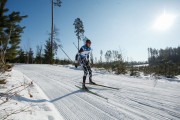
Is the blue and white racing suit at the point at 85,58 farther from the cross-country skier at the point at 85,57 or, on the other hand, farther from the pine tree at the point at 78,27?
the pine tree at the point at 78,27

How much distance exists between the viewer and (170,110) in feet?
13.1

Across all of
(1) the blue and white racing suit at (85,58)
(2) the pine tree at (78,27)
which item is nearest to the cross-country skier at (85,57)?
(1) the blue and white racing suit at (85,58)

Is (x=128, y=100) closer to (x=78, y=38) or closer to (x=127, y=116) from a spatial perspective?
(x=127, y=116)

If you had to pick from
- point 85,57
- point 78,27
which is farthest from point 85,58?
point 78,27

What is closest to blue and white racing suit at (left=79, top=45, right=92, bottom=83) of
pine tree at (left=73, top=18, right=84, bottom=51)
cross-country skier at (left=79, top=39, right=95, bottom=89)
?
cross-country skier at (left=79, top=39, right=95, bottom=89)

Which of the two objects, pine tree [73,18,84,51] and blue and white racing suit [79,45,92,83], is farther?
pine tree [73,18,84,51]

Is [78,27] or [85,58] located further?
[78,27]

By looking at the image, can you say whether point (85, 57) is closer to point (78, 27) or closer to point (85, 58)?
point (85, 58)

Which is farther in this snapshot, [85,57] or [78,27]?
[78,27]

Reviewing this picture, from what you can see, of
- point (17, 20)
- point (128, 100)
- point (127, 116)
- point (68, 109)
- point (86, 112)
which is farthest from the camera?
point (17, 20)

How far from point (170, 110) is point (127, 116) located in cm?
109

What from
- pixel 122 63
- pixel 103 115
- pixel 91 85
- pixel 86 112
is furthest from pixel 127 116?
pixel 122 63

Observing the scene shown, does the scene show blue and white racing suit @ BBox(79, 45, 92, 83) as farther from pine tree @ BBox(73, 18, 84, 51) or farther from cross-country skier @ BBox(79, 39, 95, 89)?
pine tree @ BBox(73, 18, 84, 51)

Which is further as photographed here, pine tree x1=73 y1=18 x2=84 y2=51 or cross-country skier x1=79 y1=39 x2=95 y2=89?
pine tree x1=73 y1=18 x2=84 y2=51
